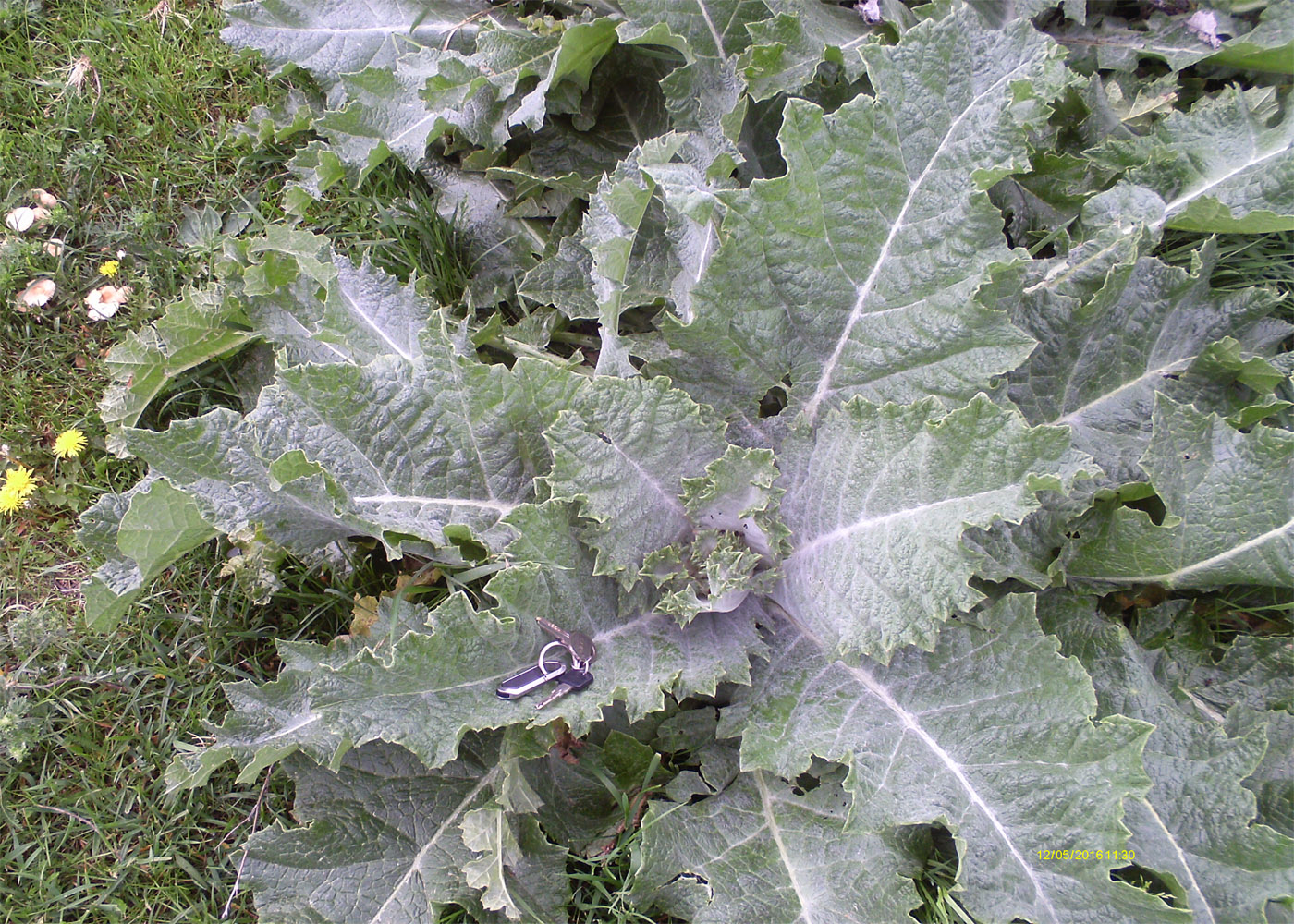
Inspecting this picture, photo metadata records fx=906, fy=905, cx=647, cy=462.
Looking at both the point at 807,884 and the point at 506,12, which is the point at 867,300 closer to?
the point at 807,884

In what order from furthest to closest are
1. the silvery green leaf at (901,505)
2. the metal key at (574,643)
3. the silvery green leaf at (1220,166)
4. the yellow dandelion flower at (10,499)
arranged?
the yellow dandelion flower at (10,499)
the silvery green leaf at (1220,166)
the metal key at (574,643)
the silvery green leaf at (901,505)

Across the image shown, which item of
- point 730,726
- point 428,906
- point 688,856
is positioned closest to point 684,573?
point 730,726

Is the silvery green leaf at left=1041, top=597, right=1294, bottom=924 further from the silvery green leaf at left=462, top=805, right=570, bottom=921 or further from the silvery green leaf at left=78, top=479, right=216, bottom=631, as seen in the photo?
the silvery green leaf at left=78, top=479, right=216, bottom=631

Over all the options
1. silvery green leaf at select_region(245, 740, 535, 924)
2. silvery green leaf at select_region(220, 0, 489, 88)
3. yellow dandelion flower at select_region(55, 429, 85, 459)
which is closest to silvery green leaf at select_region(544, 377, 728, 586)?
silvery green leaf at select_region(245, 740, 535, 924)

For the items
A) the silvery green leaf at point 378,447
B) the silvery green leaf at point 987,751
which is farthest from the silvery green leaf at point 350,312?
the silvery green leaf at point 987,751

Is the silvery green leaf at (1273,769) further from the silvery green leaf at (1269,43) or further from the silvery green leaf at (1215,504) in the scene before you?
the silvery green leaf at (1269,43)

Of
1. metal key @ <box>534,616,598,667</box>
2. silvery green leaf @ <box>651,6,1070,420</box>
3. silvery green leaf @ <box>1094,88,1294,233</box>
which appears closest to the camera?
metal key @ <box>534,616,598,667</box>
